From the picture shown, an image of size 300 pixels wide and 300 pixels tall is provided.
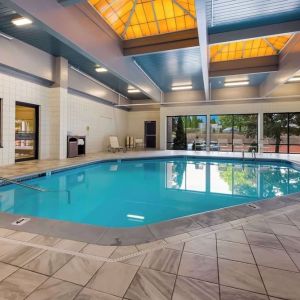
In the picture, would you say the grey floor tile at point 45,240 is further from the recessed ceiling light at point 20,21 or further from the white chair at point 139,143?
the white chair at point 139,143

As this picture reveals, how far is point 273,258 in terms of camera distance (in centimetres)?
156

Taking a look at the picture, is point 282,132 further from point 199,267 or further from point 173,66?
point 199,267

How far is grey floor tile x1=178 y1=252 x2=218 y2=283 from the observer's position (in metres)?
1.36

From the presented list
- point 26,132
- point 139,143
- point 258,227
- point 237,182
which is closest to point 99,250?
point 258,227

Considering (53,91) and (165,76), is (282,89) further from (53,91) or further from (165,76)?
(53,91)

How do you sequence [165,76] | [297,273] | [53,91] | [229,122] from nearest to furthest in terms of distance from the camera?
[297,273], [53,91], [165,76], [229,122]

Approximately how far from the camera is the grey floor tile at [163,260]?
144cm

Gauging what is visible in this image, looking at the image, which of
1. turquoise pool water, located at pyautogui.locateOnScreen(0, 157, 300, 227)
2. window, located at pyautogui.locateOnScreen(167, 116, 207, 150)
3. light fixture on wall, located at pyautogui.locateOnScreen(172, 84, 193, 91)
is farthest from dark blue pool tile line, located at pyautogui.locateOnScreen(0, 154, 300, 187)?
light fixture on wall, located at pyautogui.locateOnScreen(172, 84, 193, 91)

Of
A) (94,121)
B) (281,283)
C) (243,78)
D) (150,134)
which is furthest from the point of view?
(150,134)

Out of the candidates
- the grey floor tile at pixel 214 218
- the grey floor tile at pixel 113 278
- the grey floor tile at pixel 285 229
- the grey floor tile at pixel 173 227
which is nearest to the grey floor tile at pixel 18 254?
the grey floor tile at pixel 113 278

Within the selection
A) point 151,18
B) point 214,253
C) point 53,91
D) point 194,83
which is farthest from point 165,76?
point 214,253

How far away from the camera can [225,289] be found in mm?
1239

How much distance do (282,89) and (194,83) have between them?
13.5 ft

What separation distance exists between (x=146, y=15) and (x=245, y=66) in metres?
4.26
